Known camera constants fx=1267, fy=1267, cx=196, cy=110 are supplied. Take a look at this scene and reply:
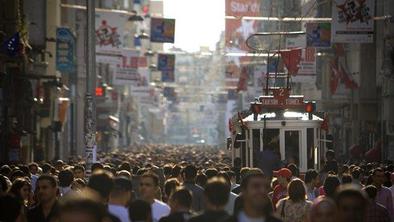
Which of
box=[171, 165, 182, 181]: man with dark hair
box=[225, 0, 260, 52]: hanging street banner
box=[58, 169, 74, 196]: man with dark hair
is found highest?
box=[225, 0, 260, 52]: hanging street banner

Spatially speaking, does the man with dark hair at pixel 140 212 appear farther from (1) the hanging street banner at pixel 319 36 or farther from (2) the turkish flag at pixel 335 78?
(2) the turkish flag at pixel 335 78

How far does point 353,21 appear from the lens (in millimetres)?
35719

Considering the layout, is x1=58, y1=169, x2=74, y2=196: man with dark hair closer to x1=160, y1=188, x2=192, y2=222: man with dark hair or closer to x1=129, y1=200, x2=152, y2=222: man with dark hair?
x1=160, y1=188, x2=192, y2=222: man with dark hair

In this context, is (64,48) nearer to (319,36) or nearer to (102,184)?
(319,36)

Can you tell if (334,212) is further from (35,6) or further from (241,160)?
(35,6)

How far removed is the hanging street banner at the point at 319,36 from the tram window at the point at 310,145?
1723cm

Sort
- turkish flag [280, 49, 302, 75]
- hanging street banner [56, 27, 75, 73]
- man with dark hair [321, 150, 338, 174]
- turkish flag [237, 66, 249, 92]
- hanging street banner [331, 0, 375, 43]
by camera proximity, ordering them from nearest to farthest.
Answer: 1. man with dark hair [321, 150, 338, 174]
2. hanging street banner [331, 0, 375, 43]
3. turkish flag [280, 49, 302, 75]
4. hanging street banner [56, 27, 75, 73]
5. turkish flag [237, 66, 249, 92]

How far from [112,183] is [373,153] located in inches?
1361

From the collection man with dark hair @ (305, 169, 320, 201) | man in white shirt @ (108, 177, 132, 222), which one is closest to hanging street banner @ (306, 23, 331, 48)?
man with dark hair @ (305, 169, 320, 201)

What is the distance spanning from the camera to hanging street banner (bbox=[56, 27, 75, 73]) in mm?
47125

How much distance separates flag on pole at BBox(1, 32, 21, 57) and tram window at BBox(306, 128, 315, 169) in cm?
1179

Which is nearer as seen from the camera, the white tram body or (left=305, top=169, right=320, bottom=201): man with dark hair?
(left=305, top=169, right=320, bottom=201): man with dark hair

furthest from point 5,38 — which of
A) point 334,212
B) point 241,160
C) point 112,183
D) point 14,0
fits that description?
point 334,212

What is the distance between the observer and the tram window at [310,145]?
2589 cm
